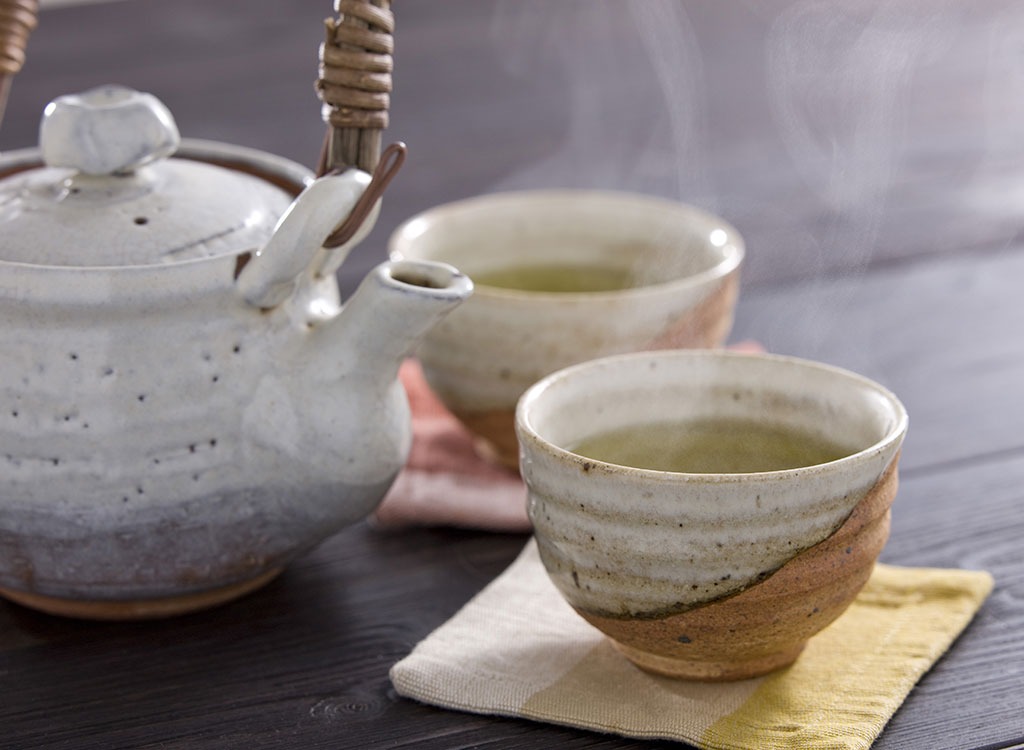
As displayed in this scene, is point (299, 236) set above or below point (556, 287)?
above

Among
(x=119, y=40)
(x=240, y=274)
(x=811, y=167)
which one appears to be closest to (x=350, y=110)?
(x=240, y=274)

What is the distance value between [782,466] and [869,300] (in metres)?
0.51

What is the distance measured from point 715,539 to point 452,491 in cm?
30

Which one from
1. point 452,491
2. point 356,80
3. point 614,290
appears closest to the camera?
point 356,80

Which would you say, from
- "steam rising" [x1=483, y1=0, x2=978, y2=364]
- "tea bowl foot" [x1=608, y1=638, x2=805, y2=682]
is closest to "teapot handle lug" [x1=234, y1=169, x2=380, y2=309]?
"tea bowl foot" [x1=608, y1=638, x2=805, y2=682]

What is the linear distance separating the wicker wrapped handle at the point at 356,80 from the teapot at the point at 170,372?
0.08 ft

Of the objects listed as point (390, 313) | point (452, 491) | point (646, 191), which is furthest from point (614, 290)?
point (646, 191)

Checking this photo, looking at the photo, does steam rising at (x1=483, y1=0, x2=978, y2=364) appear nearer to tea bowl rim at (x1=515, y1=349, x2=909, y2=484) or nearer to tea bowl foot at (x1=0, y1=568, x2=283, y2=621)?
tea bowl rim at (x1=515, y1=349, x2=909, y2=484)

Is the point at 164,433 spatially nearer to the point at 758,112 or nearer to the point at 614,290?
the point at 614,290

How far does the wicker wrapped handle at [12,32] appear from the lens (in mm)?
757

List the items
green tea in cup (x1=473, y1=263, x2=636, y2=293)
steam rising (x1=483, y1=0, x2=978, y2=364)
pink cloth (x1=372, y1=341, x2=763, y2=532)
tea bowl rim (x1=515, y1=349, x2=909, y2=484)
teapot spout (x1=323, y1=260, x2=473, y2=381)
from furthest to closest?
1. steam rising (x1=483, y1=0, x2=978, y2=364)
2. green tea in cup (x1=473, y1=263, x2=636, y2=293)
3. pink cloth (x1=372, y1=341, x2=763, y2=532)
4. teapot spout (x1=323, y1=260, x2=473, y2=381)
5. tea bowl rim (x1=515, y1=349, x2=909, y2=484)

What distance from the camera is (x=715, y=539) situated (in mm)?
571

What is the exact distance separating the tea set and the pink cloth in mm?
112

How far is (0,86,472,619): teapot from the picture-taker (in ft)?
2.09
